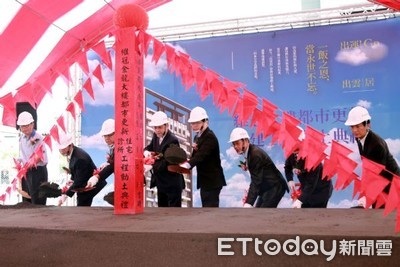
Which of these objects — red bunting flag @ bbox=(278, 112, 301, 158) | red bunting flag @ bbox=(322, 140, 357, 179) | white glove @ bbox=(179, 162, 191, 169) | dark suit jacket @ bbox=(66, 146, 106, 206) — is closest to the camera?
red bunting flag @ bbox=(322, 140, 357, 179)

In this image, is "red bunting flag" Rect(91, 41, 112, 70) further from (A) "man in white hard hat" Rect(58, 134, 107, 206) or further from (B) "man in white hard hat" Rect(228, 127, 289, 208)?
(B) "man in white hard hat" Rect(228, 127, 289, 208)

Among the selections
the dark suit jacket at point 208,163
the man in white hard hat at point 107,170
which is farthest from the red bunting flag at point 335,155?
the dark suit jacket at point 208,163

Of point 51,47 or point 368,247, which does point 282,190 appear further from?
point 51,47

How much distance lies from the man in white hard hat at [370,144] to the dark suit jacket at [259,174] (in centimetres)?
80

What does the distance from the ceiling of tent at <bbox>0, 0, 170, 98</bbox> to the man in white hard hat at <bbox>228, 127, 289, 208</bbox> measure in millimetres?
1747

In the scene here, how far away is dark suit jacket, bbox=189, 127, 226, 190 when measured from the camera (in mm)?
3420

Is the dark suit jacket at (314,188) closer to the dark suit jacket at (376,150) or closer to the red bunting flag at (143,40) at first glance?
the dark suit jacket at (376,150)

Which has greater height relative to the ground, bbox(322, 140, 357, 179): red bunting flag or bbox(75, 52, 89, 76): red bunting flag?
bbox(75, 52, 89, 76): red bunting flag

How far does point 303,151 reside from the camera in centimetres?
217

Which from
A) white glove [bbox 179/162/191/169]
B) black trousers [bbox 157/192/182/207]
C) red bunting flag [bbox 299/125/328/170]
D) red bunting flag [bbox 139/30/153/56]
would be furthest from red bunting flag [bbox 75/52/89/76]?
red bunting flag [bbox 299/125/328/170]

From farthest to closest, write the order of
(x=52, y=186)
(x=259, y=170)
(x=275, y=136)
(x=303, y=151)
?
1. (x=259, y=170)
2. (x=52, y=186)
3. (x=275, y=136)
4. (x=303, y=151)

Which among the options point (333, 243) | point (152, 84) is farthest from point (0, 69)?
point (333, 243)

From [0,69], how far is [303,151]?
339cm

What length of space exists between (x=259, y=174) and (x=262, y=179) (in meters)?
0.05
